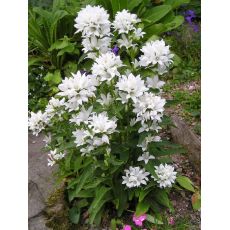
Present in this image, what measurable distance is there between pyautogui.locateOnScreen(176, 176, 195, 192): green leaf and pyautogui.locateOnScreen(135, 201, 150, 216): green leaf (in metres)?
0.31

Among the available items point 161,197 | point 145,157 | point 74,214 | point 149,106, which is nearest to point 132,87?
point 149,106

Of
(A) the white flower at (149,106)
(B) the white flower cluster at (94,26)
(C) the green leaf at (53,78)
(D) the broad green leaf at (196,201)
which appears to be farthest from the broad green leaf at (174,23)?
(A) the white flower at (149,106)

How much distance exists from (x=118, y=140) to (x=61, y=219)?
69 cm

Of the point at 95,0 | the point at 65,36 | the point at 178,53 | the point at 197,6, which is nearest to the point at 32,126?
the point at 65,36

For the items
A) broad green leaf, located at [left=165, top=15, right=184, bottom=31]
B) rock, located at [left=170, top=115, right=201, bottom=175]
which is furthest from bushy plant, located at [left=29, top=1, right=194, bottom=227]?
broad green leaf, located at [left=165, top=15, right=184, bottom=31]

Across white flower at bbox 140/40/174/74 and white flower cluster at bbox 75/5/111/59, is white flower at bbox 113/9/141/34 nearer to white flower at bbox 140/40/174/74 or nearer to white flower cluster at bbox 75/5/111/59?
white flower cluster at bbox 75/5/111/59

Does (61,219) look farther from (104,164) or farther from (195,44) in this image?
(195,44)

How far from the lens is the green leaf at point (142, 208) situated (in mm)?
2834

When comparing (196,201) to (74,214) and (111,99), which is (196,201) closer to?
(74,214)

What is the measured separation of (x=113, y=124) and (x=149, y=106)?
205 mm

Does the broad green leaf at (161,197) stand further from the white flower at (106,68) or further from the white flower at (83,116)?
the white flower at (106,68)

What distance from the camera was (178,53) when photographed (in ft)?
16.8

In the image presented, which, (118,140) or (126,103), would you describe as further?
(118,140)

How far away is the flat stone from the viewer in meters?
2.92
